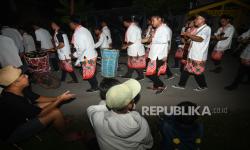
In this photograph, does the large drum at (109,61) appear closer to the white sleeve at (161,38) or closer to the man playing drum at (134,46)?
the man playing drum at (134,46)

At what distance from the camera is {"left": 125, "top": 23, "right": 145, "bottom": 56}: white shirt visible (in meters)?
6.15

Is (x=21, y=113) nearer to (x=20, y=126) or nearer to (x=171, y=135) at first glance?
(x=20, y=126)

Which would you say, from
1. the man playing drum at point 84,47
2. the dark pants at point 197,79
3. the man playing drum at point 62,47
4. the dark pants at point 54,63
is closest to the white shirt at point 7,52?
the man playing drum at point 62,47

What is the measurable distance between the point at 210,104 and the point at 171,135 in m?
3.07

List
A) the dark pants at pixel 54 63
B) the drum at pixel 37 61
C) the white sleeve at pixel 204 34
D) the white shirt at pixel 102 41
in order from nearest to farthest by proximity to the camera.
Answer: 1. the white sleeve at pixel 204 34
2. the drum at pixel 37 61
3. the white shirt at pixel 102 41
4. the dark pants at pixel 54 63

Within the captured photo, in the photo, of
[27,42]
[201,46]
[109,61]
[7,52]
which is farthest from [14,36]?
[201,46]

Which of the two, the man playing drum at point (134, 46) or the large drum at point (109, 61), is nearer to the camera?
the large drum at point (109, 61)

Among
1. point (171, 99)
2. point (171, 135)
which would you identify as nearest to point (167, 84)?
point (171, 99)

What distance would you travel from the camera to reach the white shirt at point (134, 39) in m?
6.15

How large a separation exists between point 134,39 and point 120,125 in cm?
426

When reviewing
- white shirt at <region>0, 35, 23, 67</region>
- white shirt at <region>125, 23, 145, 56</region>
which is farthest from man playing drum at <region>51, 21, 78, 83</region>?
white shirt at <region>125, 23, 145, 56</region>

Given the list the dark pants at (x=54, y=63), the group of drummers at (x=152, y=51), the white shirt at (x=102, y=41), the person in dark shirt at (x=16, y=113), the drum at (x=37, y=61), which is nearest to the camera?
the person in dark shirt at (x=16, y=113)

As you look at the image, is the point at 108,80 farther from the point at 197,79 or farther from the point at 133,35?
the point at 197,79

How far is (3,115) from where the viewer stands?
3357mm
